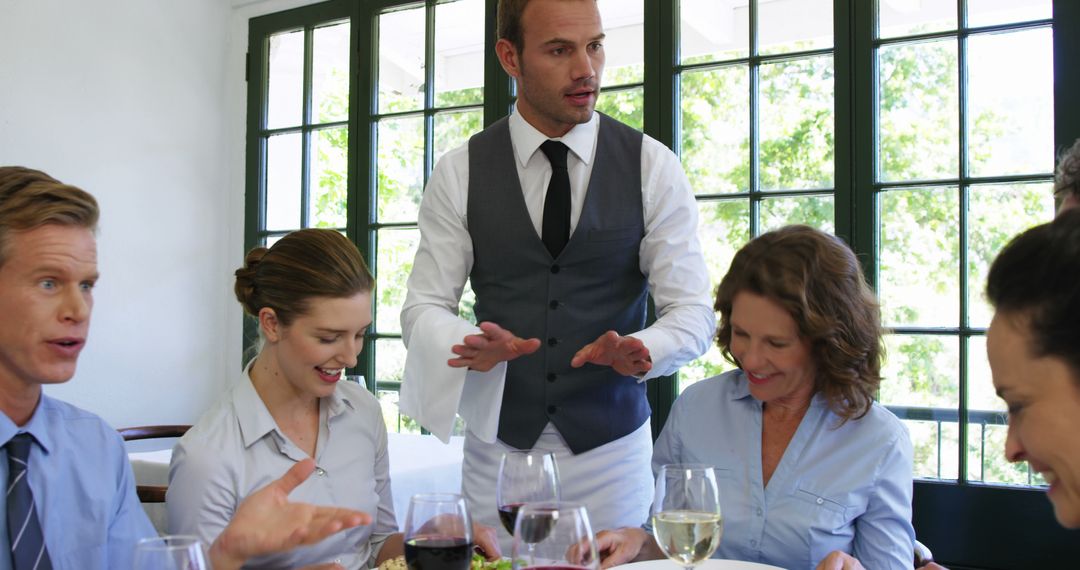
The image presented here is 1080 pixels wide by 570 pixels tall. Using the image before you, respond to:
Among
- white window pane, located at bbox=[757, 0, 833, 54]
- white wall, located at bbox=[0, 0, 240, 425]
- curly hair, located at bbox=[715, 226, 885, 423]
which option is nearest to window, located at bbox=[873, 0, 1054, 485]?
white window pane, located at bbox=[757, 0, 833, 54]

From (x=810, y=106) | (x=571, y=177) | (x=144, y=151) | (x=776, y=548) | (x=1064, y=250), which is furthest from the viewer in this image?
(x=144, y=151)

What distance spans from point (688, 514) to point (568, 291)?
909 mm

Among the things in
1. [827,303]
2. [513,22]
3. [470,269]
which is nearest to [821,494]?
[827,303]

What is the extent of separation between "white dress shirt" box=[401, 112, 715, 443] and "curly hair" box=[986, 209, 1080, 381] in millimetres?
1028

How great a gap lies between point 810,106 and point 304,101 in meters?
2.31

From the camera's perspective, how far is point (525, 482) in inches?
46.8

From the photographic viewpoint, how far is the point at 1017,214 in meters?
2.90

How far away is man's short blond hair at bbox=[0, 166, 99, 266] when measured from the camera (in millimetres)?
1334

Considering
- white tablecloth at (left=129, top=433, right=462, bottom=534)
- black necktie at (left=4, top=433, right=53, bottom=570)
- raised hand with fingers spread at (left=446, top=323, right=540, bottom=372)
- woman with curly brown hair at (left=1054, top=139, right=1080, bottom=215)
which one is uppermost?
woman with curly brown hair at (left=1054, top=139, right=1080, bottom=215)

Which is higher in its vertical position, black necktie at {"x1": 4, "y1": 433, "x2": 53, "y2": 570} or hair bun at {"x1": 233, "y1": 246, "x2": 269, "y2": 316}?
hair bun at {"x1": 233, "y1": 246, "x2": 269, "y2": 316}

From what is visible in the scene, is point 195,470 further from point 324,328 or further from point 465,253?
point 465,253

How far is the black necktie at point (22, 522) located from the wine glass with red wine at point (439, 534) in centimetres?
60

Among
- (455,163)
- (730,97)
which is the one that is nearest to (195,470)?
(455,163)

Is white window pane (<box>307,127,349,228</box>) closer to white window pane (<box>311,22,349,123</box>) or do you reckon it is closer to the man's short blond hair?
white window pane (<box>311,22,349,123</box>)
